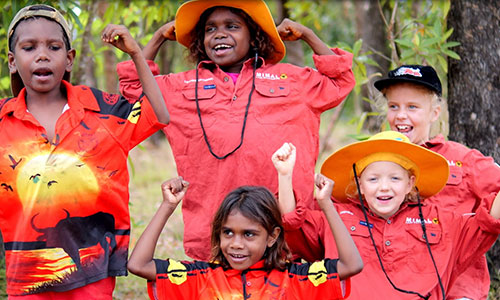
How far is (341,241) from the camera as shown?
302 centimetres

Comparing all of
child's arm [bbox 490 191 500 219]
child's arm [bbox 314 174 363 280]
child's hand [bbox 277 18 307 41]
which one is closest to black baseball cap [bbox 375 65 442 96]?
child's hand [bbox 277 18 307 41]

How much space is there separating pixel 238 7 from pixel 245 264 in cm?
144

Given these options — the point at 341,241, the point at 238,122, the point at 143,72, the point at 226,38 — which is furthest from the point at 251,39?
the point at 341,241

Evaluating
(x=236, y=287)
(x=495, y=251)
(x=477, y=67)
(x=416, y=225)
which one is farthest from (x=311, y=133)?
(x=495, y=251)

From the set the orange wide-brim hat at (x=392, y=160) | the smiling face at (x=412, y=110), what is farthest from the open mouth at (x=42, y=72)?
the smiling face at (x=412, y=110)

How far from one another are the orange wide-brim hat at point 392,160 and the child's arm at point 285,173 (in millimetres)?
361

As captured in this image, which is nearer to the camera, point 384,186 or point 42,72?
point 42,72

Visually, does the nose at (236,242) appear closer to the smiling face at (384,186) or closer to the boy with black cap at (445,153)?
the smiling face at (384,186)

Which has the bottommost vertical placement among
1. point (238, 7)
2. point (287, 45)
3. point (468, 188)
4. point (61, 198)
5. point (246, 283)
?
point (246, 283)

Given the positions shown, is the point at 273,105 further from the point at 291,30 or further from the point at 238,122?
the point at 291,30

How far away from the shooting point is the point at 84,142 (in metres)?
3.00

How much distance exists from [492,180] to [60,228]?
2.43 metres

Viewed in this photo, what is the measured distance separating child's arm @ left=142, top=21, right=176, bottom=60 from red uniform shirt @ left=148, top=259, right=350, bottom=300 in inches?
51.8

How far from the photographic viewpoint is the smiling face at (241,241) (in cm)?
310
